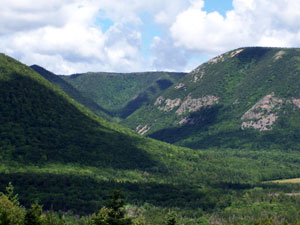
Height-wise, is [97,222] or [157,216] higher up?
[97,222]

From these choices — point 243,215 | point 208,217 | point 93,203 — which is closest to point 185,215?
point 208,217

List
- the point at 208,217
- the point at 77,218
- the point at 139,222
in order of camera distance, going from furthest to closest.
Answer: the point at 208,217, the point at 77,218, the point at 139,222

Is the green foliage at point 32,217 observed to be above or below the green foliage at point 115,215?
below

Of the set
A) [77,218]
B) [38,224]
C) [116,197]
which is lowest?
[77,218]

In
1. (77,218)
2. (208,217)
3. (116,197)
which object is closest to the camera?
(116,197)

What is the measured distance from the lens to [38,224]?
71.9 m

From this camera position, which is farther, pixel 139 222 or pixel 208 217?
pixel 208 217

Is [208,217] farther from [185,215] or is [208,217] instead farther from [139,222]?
[139,222]

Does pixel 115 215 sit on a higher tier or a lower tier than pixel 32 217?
higher

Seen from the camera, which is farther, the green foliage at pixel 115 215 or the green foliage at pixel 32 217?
the green foliage at pixel 32 217

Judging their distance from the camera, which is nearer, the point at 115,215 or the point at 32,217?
the point at 115,215

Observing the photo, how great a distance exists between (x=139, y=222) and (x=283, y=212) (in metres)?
141

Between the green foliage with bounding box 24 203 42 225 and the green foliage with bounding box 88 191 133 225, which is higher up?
the green foliage with bounding box 88 191 133 225

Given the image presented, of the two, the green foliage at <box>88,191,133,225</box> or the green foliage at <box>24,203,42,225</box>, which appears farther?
the green foliage at <box>24,203,42,225</box>
